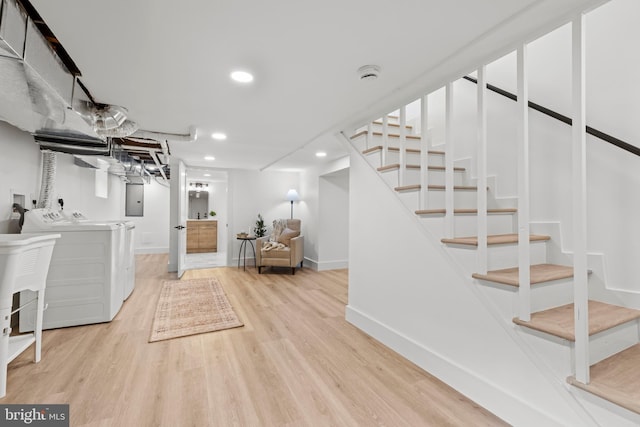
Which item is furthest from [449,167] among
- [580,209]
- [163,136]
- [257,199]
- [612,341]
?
[257,199]

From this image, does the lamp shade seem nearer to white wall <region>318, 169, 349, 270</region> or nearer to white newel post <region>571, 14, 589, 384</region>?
white wall <region>318, 169, 349, 270</region>

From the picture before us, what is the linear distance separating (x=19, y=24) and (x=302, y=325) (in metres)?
2.81

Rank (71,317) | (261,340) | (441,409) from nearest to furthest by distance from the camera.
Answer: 1. (441,409)
2. (261,340)
3. (71,317)

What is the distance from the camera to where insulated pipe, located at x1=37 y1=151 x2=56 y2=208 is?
2.95m

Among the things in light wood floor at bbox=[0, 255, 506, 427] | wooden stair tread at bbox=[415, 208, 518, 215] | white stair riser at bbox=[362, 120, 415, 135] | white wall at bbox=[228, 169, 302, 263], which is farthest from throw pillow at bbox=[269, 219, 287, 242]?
wooden stair tread at bbox=[415, 208, 518, 215]

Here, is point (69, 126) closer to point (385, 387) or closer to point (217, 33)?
point (217, 33)

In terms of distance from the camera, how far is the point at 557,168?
196 centimetres

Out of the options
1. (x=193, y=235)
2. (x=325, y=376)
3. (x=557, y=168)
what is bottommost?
(x=325, y=376)

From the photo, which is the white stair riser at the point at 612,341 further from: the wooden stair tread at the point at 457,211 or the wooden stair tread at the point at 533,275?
the wooden stair tread at the point at 457,211

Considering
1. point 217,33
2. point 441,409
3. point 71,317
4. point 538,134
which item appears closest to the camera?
point 217,33

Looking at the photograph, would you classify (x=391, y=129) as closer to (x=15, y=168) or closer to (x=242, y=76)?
(x=242, y=76)

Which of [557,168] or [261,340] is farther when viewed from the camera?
[261,340]

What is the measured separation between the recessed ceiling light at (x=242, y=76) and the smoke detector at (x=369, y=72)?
73cm

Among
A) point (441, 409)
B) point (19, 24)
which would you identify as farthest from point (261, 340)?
point (19, 24)
